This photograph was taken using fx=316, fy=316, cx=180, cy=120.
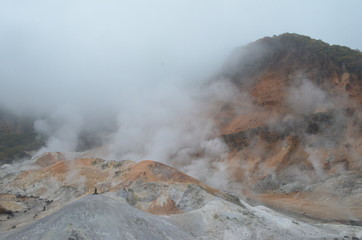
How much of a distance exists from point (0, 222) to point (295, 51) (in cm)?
5415

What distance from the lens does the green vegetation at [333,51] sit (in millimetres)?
51916

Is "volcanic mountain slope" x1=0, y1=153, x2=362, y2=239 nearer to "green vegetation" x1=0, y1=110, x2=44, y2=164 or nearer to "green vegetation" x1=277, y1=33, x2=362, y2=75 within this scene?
"green vegetation" x1=277, y1=33, x2=362, y2=75

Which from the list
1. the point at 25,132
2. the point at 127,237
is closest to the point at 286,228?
the point at 127,237

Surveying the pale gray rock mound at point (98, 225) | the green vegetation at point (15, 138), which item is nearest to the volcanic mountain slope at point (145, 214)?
the pale gray rock mound at point (98, 225)

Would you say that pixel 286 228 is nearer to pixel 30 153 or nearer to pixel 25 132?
pixel 30 153

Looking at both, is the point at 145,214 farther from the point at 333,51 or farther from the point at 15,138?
the point at 15,138

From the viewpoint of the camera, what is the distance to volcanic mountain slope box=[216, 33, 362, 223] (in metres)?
37.2

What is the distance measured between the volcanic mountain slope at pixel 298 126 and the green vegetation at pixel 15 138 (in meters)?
53.1

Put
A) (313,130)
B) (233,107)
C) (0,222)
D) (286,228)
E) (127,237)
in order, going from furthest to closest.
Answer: (233,107) → (313,130) → (0,222) → (286,228) → (127,237)

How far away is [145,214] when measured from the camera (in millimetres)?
20281

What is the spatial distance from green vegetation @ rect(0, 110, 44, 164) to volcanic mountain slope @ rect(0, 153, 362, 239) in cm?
3709

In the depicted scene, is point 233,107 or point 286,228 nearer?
point 286,228

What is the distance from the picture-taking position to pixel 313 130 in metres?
47.4

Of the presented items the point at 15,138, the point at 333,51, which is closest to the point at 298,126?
the point at 333,51
